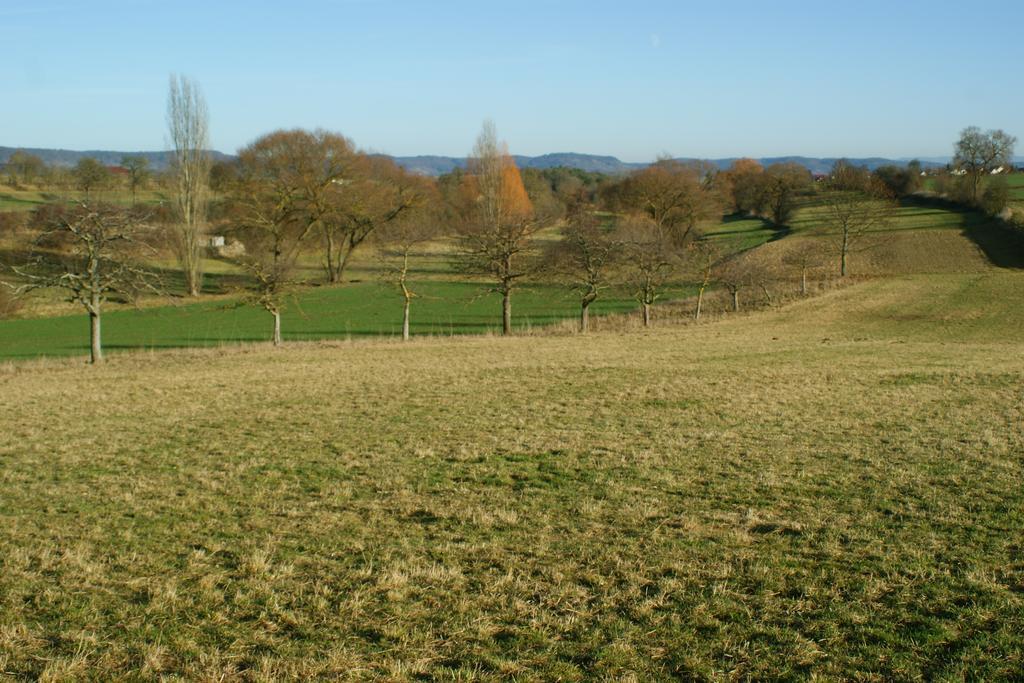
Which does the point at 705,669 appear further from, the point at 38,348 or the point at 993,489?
the point at 38,348

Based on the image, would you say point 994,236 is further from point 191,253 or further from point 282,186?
point 191,253

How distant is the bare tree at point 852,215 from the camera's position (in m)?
60.6

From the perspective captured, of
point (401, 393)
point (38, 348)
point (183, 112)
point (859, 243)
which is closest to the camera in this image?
point (401, 393)

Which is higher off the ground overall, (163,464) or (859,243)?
(859,243)

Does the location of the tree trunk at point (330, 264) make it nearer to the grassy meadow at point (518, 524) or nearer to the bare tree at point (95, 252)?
the bare tree at point (95, 252)

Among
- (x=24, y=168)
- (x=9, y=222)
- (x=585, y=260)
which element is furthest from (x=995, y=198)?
(x=24, y=168)

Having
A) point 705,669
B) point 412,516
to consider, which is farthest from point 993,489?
point 412,516

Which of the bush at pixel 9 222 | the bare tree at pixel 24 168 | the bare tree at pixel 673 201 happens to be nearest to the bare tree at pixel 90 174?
the bare tree at pixel 24 168

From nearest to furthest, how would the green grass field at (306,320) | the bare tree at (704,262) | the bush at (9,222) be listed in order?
the green grass field at (306,320), the bare tree at (704,262), the bush at (9,222)

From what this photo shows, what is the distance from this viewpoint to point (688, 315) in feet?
162

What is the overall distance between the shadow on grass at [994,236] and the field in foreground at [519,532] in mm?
46860

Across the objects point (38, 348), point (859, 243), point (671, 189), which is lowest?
point (38, 348)

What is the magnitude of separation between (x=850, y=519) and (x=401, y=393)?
1338 centimetres

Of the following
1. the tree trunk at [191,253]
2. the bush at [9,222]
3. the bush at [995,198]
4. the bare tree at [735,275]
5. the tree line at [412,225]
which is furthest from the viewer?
the bush at [995,198]
